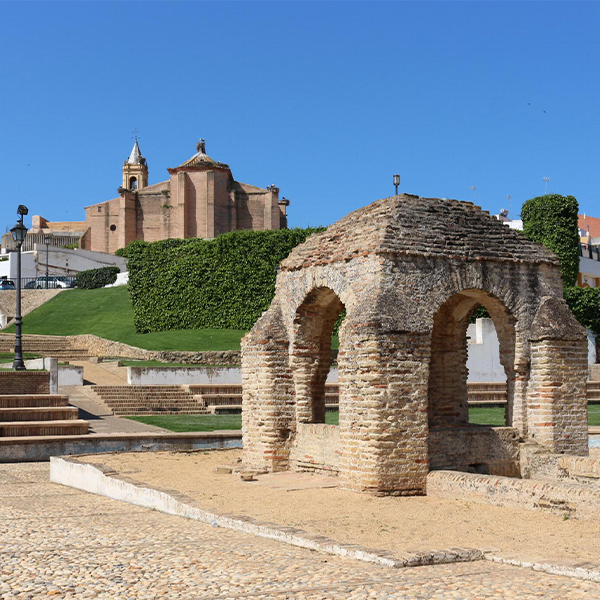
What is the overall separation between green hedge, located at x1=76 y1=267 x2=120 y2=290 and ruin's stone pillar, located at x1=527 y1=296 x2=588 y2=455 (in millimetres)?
49747

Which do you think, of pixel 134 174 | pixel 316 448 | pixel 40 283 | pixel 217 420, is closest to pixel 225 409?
pixel 217 420

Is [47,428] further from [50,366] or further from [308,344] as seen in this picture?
[308,344]

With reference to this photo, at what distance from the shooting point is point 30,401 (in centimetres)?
1798

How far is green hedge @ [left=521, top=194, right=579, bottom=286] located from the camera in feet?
108

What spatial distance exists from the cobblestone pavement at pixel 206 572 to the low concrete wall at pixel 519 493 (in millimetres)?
2268

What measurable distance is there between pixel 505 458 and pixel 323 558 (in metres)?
5.30

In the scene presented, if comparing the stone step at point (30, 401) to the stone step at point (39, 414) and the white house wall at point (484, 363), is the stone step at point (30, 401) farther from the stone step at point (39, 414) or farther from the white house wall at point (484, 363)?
the white house wall at point (484, 363)

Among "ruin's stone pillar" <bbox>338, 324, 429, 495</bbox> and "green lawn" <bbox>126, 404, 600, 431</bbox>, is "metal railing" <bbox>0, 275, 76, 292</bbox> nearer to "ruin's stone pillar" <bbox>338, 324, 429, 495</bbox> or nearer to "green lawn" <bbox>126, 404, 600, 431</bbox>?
"green lawn" <bbox>126, 404, 600, 431</bbox>

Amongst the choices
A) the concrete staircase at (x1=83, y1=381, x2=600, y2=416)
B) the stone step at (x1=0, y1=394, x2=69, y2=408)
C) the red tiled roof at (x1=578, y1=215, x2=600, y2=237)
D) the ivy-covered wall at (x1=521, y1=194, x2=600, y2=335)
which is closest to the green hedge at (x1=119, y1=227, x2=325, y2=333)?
the ivy-covered wall at (x1=521, y1=194, x2=600, y2=335)

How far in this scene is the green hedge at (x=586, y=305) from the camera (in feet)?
107

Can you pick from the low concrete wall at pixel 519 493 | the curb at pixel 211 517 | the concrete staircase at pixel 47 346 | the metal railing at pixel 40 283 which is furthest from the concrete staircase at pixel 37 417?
the metal railing at pixel 40 283

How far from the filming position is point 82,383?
2473cm

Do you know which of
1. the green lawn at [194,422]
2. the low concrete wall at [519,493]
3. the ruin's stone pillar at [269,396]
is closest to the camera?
the low concrete wall at [519,493]

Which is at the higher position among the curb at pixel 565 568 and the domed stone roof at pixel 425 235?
the domed stone roof at pixel 425 235
